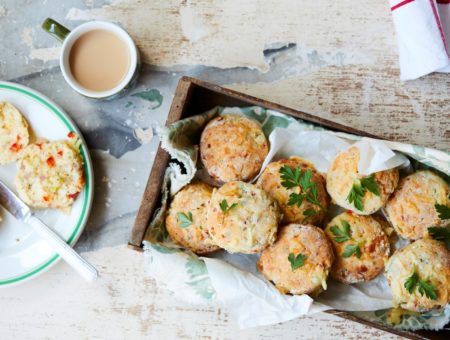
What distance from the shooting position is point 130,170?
1.93 meters

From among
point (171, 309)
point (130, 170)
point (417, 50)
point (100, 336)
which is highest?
point (417, 50)

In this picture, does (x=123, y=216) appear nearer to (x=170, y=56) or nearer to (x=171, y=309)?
(x=171, y=309)

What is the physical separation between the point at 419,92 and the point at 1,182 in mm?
1337

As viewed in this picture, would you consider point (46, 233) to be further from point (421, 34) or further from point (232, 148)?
point (421, 34)

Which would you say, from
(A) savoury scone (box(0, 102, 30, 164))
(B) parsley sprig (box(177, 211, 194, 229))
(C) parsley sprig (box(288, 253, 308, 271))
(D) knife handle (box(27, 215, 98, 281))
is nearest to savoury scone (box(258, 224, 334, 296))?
(C) parsley sprig (box(288, 253, 308, 271))

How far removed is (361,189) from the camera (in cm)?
152

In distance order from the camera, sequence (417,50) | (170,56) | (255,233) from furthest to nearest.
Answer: (170,56)
(417,50)
(255,233)

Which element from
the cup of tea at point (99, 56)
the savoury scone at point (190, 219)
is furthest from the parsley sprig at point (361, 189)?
the cup of tea at point (99, 56)

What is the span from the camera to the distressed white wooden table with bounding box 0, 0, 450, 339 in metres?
1.91

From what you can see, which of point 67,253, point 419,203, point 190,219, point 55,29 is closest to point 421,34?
point 419,203

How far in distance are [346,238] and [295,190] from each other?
7.1 inches

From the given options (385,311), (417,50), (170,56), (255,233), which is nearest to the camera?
(255,233)

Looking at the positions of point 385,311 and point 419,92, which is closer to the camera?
point 385,311

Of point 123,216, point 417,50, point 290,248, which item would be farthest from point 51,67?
point 417,50
